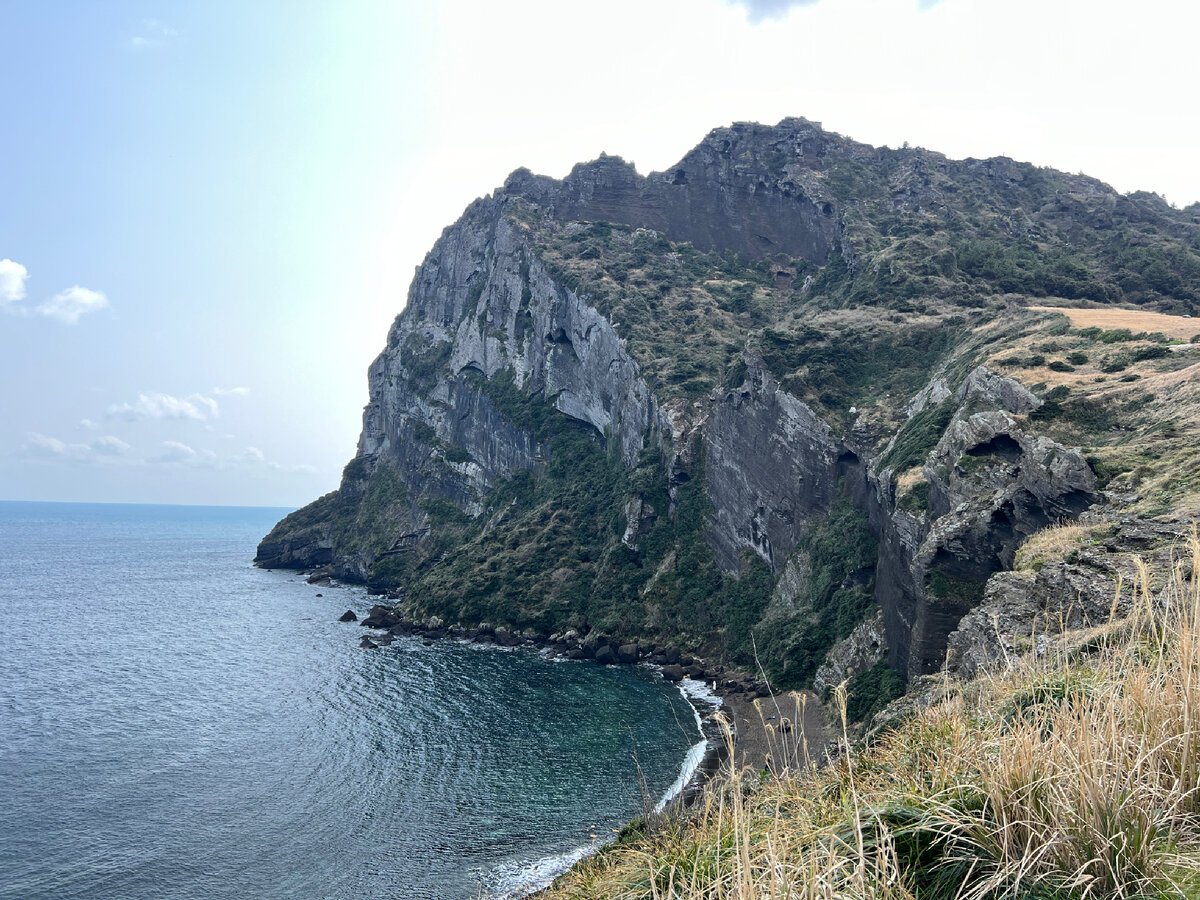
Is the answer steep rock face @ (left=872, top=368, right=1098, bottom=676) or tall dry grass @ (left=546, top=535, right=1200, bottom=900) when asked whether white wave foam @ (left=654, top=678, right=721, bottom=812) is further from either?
tall dry grass @ (left=546, top=535, right=1200, bottom=900)

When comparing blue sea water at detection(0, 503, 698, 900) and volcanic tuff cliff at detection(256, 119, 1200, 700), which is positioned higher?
volcanic tuff cliff at detection(256, 119, 1200, 700)

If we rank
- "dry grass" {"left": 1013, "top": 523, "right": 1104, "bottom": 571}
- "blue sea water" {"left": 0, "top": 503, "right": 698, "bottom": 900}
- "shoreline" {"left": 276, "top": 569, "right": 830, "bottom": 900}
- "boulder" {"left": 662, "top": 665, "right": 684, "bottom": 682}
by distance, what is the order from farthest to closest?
"boulder" {"left": 662, "top": 665, "right": 684, "bottom": 682}, "shoreline" {"left": 276, "top": 569, "right": 830, "bottom": 900}, "blue sea water" {"left": 0, "top": 503, "right": 698, "bottom": 900}, "dry grass" {"left": 1013, "top": 523, "right": 1104, "bottom": 571}

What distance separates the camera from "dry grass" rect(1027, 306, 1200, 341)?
121 ft

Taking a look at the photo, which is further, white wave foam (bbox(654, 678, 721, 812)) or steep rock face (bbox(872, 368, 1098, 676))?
white wave foam (bbox(654, 678, 721, 812))

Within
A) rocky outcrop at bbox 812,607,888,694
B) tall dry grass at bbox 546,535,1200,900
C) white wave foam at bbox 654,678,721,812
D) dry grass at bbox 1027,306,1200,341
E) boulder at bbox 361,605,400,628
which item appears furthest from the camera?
boulder at bbox 361,605,400,628

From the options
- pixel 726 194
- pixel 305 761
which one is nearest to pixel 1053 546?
pixel 305 761

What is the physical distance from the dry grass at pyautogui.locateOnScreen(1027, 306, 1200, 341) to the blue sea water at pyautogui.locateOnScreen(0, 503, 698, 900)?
33.5 metres

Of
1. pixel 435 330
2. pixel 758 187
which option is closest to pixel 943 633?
pixel 758 187

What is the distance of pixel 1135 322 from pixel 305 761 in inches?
2123

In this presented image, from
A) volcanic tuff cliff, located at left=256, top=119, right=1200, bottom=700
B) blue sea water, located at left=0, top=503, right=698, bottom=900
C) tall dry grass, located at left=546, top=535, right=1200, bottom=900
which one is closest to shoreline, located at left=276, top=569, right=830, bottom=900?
blue sea water, located at left=0, top=503, right=698, bottom=900

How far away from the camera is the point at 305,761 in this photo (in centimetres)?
3706

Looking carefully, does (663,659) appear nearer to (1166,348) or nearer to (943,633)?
(943,633)

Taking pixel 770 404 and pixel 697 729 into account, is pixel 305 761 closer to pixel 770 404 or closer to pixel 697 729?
pixel 697 729

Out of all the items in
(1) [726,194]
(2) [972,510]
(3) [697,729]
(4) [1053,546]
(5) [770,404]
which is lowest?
(3) [697,729]
